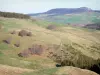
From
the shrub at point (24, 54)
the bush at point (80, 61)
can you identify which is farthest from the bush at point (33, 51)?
the bush at point (80, 61)

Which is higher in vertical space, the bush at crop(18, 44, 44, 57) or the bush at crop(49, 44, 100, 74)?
the bush at crop(49, 44, 100, 74)

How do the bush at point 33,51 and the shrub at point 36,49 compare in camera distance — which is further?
the shrub at point 36,49

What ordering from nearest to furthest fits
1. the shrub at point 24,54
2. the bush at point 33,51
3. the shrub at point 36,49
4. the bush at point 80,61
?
the bush at point 80,61 → the shrub at point 24,54 → the bush at point 33,51 → the shrub at point 36,49

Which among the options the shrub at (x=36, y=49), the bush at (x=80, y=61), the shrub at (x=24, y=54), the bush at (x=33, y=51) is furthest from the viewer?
the shrub at (x=36, y=49)

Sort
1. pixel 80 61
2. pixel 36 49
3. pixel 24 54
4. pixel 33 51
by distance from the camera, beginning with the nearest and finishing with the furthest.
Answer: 1. pixel 80 61
2. pixel 24 54
3. pixel 33 51
4. pixel 36 49

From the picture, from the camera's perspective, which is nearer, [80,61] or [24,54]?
[80,61]

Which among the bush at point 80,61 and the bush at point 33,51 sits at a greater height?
the bush at point 80,61

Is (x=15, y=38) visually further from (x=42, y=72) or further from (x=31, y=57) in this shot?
(x=42, y=72)

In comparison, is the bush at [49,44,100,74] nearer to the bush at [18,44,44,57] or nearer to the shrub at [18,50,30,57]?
the shrub at [18,50,30,57]

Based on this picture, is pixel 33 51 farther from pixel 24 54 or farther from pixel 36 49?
pixel 24 54

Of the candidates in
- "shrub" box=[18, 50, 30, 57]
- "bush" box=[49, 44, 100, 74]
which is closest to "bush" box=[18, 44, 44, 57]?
"shrub" box=[18, 50, 30, 57]

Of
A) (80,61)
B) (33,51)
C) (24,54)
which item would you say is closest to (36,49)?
(33,51)

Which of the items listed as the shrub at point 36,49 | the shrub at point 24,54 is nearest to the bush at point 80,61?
the shrub at point 24,54

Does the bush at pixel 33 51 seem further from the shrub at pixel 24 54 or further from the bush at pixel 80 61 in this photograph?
the bush at pixel 80 61
